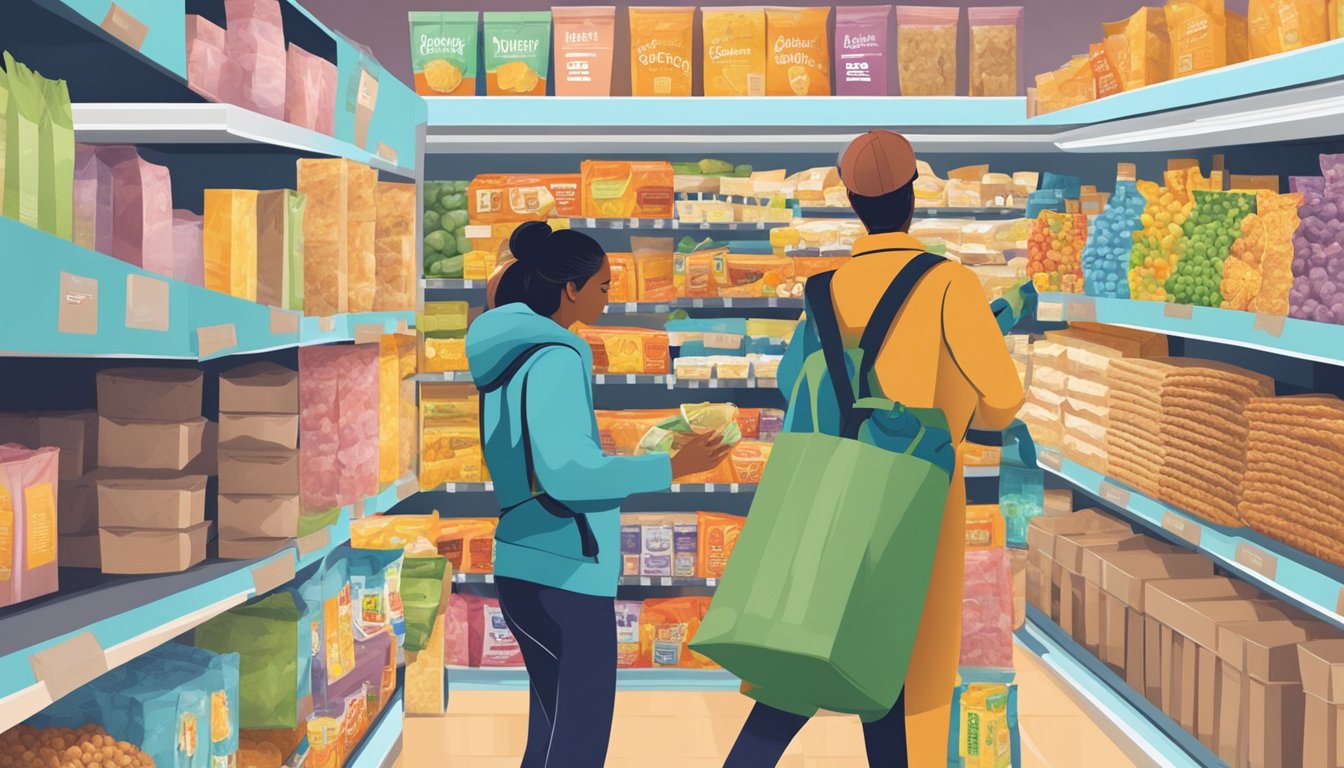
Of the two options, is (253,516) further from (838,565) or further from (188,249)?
(838,565)

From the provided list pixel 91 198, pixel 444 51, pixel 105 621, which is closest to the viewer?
pixel 105 621

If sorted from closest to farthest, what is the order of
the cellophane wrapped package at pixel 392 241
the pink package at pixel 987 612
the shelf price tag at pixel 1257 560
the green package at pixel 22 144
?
1. the green package at pixel 22 144
2. the shelf price tag at pixel 1257 560
3. the cellophane wrapped package at pixel 392 241
4. the pink package at pixel 987 612

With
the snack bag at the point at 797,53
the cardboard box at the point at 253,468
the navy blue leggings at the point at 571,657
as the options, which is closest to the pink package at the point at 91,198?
the cardboard box at the point at 253,468

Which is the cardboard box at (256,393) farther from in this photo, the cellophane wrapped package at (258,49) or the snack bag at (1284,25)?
the snack bag at (1284,25)

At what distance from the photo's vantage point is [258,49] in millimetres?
2586

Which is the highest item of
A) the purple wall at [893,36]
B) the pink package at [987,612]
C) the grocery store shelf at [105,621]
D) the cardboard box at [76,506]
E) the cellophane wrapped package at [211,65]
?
the purple wall at [893,36]

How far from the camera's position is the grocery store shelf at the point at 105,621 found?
1.59 metres

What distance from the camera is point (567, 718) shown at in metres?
2.49

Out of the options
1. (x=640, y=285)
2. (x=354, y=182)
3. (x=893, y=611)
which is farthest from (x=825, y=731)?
(x=354, y=182)

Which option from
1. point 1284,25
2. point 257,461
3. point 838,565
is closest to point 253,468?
point 257,461

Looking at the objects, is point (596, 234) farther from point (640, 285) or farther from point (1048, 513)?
point (1048, 513)

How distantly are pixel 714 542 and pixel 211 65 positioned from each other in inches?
123

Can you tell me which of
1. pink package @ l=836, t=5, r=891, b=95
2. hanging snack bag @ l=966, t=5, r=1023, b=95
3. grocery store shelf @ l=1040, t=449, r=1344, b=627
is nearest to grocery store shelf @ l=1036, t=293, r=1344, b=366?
grocery store shelf @ l=1040, t=449, r=1344, b=627

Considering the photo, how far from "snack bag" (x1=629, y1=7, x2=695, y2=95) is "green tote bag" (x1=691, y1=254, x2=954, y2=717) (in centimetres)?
298
